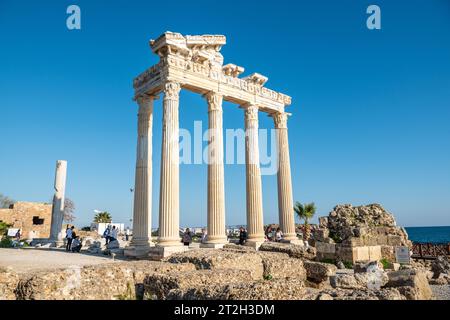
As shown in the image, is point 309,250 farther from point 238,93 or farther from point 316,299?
point 238,93

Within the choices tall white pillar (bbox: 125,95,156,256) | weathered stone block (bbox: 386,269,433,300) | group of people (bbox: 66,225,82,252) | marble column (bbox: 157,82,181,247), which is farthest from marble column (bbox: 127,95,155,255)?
weathered stone block (bbox: 386,269,433,300)

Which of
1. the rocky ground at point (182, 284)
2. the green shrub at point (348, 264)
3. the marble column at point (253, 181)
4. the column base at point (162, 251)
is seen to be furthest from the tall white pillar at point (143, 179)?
the green shrub at point (348, 264)

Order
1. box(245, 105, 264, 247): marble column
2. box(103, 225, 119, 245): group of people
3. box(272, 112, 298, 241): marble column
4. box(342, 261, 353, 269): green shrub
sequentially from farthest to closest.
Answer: box(272, 112, 298, 241): marble column → box(103, 225, 119, 245): group of people → box(245, 105, 264, 247): marble column → box(342, 261, 353, 269): green shrub

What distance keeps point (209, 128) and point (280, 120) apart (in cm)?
669

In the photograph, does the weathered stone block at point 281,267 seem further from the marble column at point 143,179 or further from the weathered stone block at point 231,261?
the marble column at point 143,179

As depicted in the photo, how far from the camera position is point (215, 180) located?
17.5m

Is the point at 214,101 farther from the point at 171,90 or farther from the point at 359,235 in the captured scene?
the point at 359,235

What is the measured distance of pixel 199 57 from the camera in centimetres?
1795

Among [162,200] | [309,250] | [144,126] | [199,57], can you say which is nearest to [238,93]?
[199,57]

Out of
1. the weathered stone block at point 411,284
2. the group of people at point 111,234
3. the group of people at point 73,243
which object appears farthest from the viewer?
the group of people at point 111,234

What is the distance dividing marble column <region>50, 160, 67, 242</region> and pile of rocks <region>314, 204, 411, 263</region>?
19843mm

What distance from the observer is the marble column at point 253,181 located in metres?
19.3

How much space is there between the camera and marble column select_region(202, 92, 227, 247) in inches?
671

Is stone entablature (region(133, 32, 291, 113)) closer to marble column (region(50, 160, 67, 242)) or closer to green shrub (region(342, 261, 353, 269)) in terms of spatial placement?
green shrub (region(342, 261, 353, 269))
